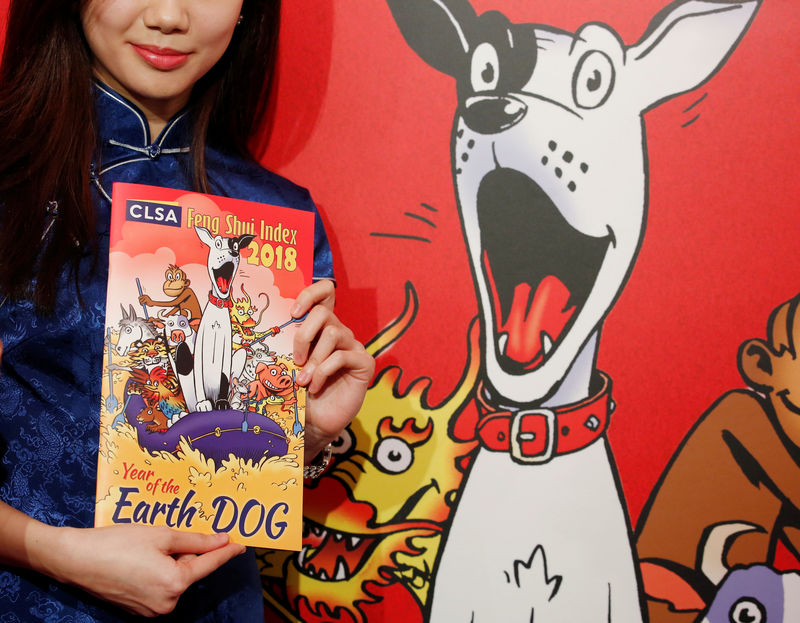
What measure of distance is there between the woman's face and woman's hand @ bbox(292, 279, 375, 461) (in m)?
0.31

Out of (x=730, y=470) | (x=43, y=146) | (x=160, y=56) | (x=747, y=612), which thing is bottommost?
(x=747, y=612)

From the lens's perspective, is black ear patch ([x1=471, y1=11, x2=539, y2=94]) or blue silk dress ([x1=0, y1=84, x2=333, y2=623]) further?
black ear patch ([x1=471, y1=11, x2=539, y2=94])

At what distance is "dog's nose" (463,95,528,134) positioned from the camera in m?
1.23

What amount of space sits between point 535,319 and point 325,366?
0.39 meters

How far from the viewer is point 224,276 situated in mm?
924

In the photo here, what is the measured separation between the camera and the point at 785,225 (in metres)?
1.22

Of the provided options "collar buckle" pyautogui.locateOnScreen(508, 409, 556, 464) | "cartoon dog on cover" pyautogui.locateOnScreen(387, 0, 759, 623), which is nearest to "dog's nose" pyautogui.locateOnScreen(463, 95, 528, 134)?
"cartoon dog on cover" pyautogui.locateOnScreen(387, 0, 759, 623)

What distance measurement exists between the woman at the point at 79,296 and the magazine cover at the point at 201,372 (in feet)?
0.12

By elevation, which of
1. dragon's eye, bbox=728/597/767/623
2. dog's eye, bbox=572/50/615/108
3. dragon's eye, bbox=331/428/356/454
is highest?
dog's eye, bbox=572/50/615/108

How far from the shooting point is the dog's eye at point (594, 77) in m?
1.21

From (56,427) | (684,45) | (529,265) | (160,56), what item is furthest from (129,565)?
(684,45)

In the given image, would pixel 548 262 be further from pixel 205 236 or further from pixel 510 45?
pixel 205 236

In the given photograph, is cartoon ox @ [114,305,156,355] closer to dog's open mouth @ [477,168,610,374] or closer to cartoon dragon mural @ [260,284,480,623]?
cartoon dragon mural @ [260,284,480,623]

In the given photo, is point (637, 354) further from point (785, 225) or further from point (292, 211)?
point (292, 211)
